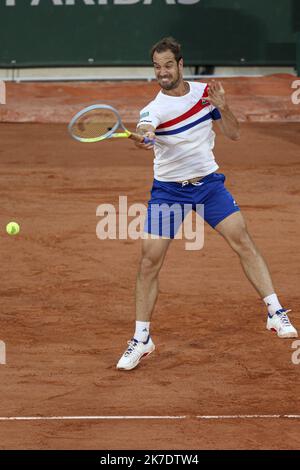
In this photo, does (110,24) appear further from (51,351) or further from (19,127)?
(51,351)

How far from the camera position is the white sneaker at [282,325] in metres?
8.81

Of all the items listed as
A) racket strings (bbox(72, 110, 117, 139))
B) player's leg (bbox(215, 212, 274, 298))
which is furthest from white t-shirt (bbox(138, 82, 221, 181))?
racket strings (bbox(72, 110, 117, 139))

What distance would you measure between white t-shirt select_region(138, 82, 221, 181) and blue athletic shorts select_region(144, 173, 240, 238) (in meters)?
0.08

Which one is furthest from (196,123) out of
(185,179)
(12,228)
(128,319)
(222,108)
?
(12,228)

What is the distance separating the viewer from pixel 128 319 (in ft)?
33.6

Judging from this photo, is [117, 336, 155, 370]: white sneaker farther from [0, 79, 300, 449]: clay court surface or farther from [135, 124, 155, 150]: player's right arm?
[135, 124, 155, 150]: player's right arm

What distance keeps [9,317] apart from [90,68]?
34.3 ft

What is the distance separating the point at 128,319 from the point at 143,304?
1422 mm

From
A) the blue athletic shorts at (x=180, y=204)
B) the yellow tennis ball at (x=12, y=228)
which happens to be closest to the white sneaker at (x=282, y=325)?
the blue athletic shorts at (x=180, y=204)

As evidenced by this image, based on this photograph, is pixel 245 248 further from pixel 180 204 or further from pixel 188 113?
pixel 188 113

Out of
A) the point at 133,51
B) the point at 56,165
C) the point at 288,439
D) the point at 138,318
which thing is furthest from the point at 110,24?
the point at 288,439

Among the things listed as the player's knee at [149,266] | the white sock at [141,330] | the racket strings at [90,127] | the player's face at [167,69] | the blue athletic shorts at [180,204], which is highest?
the racket strings at [90,127]

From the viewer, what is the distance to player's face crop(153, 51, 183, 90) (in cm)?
836

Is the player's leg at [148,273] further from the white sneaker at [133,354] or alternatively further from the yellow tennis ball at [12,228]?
the yellow tennis ball at [12,228]
